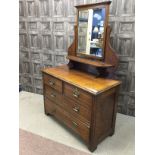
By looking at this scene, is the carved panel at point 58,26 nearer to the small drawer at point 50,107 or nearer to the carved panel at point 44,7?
the carved panel at point 44,7

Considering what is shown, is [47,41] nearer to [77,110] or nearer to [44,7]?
[44,7]

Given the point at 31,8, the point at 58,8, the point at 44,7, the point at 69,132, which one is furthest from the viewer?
the point at 31,8

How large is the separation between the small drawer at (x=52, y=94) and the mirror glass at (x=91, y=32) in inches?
23.5

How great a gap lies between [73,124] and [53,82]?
1.88ft

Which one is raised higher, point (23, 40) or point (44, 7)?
point (44, 7)

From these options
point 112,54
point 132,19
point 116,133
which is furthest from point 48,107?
point 132,19

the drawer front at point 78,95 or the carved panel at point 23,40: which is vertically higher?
the carved panel at point 23,40

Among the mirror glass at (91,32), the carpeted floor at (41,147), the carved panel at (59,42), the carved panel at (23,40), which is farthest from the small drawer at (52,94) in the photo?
the carved panel at (23,40)

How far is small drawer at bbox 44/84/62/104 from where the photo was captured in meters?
2.07

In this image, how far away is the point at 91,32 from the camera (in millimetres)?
1962

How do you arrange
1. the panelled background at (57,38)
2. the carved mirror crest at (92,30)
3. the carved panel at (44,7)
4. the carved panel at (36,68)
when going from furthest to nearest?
the carved panel at (36,68), the carved panel at (44,7), the panelled background at (57,38), the carved mirror crest at (92,30)

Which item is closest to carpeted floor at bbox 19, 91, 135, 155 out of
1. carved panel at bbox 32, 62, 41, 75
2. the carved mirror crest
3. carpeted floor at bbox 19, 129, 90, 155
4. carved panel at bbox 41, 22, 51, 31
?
carpeted floor at bbox 19, 129, 90, 155

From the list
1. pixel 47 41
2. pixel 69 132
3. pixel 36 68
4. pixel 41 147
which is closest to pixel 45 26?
pixel 47 41

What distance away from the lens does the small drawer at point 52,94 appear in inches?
81.5
